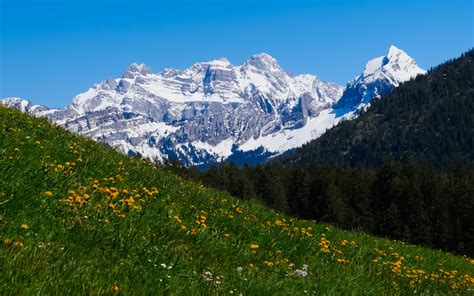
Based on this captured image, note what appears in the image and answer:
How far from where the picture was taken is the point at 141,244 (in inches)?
266

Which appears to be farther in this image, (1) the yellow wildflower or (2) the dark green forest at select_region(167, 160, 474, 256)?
(2) the dark green forest at select_region(167, 160, 474, 256)

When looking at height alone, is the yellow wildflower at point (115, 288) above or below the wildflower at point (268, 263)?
above

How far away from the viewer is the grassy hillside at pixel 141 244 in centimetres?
496

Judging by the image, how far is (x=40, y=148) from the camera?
11094 millimetres

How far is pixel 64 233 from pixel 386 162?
4368 inches

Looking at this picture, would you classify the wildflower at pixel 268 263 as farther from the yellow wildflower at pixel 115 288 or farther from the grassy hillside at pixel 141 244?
the yellow wildflower at pixel 115 288

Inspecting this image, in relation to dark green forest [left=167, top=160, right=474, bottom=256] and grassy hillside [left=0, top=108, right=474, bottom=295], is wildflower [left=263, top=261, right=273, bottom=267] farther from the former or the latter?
dark green forest [left=167, top=160, right=474, bottom=256]

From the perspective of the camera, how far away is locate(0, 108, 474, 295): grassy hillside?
496 cm

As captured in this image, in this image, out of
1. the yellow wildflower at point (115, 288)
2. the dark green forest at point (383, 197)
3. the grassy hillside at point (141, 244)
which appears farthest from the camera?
the dark green forest at point (383, 197)

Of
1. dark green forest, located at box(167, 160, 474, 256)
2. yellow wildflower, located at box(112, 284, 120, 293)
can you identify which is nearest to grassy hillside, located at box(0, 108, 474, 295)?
yellow wildflower, located at box(112, 284, 120, 293)

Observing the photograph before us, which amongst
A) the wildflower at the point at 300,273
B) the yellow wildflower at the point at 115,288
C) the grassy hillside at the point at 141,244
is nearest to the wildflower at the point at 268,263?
the grassy hillside at the point at 141,244

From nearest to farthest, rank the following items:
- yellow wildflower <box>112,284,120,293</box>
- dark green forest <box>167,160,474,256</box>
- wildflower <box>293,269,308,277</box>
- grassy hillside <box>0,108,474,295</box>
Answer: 1. yellow wildflower <box>112,284,120,293</box>
2. grassy hillside <box>0,108,474,295</box>
3. wildflower <box>293,269,308,277</box>
4. dark green forest <box>167,160,474,256</box>

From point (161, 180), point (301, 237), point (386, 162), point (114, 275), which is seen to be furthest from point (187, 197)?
point (386, 162)

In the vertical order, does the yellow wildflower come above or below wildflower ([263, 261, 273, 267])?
above
